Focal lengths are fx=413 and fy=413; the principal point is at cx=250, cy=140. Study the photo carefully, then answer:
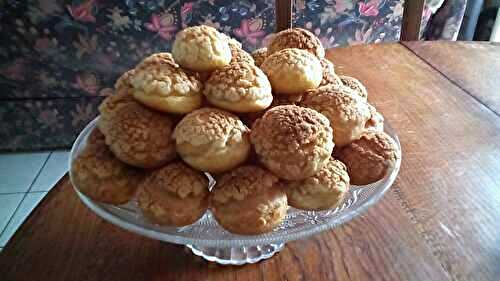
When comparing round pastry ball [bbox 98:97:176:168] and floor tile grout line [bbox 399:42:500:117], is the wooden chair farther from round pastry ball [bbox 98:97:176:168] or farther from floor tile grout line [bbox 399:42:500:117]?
round pastry ball [bbox 98:97:176:168]

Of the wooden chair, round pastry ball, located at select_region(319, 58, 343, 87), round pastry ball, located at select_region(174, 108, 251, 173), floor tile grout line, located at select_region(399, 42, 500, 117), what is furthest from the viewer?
the wooden chair

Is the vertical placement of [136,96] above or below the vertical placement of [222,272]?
above

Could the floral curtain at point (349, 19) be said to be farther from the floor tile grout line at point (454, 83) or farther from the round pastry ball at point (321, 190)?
the round pastry ball at point (321, 190)

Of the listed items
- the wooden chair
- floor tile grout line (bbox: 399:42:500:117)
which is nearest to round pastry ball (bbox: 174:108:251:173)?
floor tile grout line (bbox: 399:42:500:117)

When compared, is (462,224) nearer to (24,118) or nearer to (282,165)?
(282,165)

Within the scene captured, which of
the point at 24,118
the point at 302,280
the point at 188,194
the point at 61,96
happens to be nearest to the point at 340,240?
the point at 302,280

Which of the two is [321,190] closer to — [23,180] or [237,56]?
[237,56]
